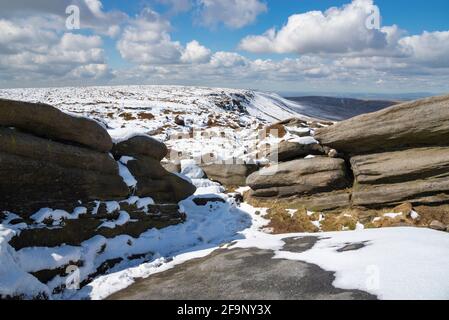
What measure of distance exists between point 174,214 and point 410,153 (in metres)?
14.7

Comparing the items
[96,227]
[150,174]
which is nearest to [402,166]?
[150,174]

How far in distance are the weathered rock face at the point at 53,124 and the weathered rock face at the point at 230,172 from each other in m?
12.9

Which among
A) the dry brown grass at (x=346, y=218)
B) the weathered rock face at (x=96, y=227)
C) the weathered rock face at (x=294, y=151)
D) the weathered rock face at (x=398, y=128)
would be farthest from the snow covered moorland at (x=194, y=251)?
the weathered rock face at (x=398, y=128)

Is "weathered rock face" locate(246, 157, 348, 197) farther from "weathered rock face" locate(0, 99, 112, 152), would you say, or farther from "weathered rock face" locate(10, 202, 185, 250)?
"weathered rock face" locate(0, 99, 112, 152)

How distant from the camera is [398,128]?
21375mm

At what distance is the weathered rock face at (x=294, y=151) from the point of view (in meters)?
25.6

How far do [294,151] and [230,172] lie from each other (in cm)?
636

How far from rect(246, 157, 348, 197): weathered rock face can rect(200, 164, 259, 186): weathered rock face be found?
3.53 meters

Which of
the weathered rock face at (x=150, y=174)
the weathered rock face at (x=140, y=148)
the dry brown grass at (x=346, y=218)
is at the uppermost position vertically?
the weathered rock face at (x=140, y=148)

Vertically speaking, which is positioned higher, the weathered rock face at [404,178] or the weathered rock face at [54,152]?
the weathered rock face at [54,152]

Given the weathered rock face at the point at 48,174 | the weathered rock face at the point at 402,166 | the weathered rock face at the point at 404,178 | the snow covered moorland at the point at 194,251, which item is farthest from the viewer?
the weathered rock face at the point at 402,166

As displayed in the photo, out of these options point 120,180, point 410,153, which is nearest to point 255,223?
point 120,180

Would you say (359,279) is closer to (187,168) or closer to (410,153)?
(410,153)

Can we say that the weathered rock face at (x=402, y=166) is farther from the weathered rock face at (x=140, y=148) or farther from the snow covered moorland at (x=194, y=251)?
the weathered rock face at (x=140, y=148)
